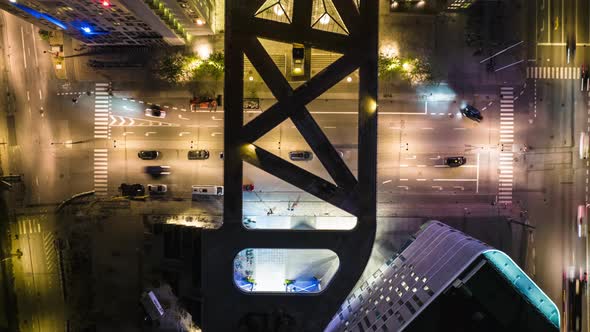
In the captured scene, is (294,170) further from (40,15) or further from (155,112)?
(40,15)

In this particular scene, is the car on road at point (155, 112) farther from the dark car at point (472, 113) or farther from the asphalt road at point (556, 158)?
the asphalt road at point (556, 158)

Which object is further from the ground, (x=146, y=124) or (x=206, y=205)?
(x=146, y=124)

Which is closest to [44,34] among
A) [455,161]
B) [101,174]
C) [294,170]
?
[101,174]

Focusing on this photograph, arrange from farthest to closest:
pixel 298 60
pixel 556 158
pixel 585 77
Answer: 1. pixel 556 158
2. pixel 585 77
3. pixel 298 60

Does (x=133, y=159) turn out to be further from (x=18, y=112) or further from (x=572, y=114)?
(x=572, y=114)

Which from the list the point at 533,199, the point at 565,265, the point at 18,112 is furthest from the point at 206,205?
the point at 565,265

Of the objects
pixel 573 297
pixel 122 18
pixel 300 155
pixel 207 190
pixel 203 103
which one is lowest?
pixel 573 297
